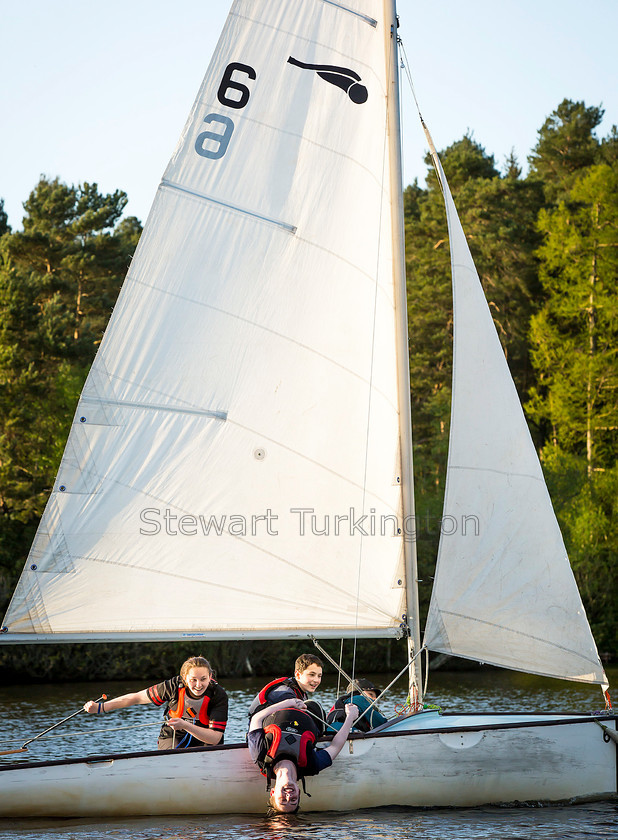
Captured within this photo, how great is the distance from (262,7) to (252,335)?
3.46 meters

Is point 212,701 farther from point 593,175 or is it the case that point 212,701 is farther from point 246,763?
point 593,175

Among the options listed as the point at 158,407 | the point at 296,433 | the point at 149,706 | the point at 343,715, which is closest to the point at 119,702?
the point at 343,715

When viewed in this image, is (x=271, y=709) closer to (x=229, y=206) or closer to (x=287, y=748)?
(x=287, y=748)

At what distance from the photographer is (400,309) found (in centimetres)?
1128

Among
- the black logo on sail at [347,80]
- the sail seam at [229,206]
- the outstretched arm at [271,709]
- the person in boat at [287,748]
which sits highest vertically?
the black logo on sail at [347,80]

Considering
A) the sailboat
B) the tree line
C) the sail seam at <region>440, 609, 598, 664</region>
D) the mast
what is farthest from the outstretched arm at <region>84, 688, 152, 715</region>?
the tree line

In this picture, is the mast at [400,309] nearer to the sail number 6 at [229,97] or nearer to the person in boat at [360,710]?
the person in boat at [360,710]

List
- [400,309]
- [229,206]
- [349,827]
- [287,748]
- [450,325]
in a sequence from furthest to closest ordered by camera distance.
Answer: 1. [450,325]
2. [229,206]
3. [400,309]
4. [349,827]
5. [287,748]

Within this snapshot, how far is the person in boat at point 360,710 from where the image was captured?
10602 millimetres

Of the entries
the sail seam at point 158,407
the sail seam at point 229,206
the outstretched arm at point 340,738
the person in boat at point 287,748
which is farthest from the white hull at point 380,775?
the sail seam at point 229,206

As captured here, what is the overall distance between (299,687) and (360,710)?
3.69 ft

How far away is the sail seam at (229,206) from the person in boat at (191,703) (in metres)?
4.48

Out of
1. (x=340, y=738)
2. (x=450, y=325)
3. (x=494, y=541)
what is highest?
(x=450, y=325)

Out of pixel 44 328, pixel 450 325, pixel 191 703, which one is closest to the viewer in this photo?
pixel 191 703
